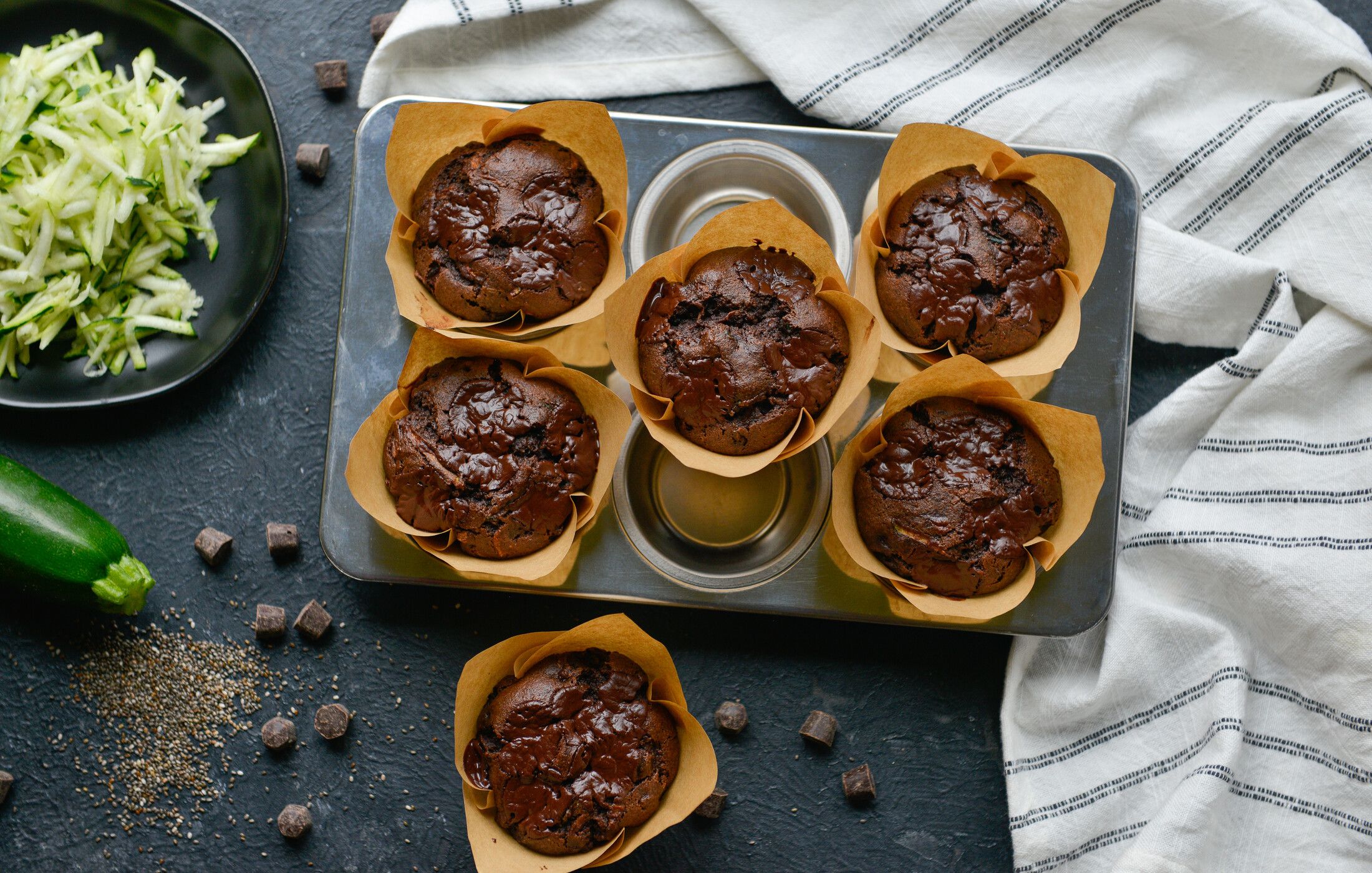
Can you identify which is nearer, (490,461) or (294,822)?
(490,461)

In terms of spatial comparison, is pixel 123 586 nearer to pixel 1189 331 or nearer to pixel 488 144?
pixel 488 144

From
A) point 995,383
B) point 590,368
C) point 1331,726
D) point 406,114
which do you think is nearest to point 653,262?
point 590,368

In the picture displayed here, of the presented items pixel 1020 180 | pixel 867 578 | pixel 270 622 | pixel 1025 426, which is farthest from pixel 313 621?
pixel 1020 180

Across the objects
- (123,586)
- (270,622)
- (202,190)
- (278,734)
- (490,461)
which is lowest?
(278,734)

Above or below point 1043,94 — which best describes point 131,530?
below

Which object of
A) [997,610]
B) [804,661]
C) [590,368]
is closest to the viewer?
[997,610]

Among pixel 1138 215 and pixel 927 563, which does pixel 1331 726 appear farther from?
pixel 1138 215

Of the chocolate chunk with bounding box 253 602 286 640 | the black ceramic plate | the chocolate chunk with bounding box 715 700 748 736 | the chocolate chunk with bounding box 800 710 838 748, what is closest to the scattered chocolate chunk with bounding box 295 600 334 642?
the chocolate chunk with bounding box 253 602 286 640
